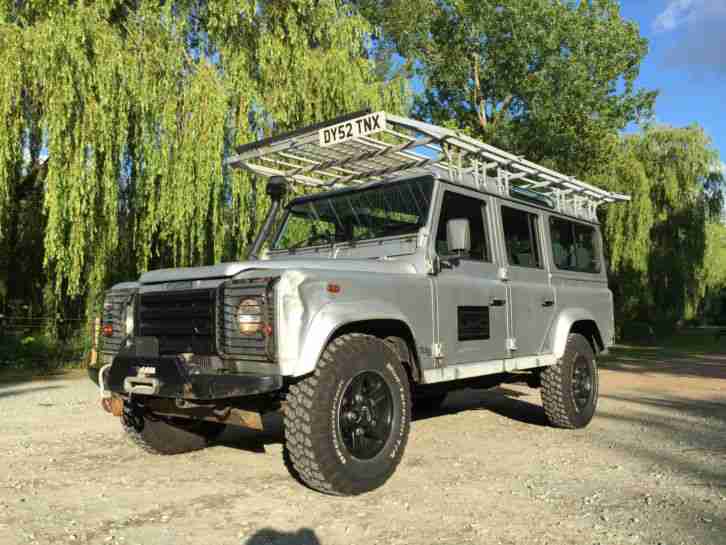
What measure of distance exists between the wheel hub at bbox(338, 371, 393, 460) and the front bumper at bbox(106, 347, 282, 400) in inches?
25.8

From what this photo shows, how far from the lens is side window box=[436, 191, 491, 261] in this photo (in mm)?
5219

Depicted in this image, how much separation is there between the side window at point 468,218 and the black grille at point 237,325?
1780 mm

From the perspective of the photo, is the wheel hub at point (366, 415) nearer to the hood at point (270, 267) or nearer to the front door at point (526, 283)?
the hood at point (270, 267)

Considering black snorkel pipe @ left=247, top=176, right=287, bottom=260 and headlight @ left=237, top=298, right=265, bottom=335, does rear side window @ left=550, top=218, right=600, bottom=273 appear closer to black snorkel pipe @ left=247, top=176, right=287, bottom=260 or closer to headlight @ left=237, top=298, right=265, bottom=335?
black snorkel pipe @ left=247, top=176, right=287, bottom=260

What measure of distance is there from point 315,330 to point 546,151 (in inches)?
802

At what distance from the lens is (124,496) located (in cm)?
421

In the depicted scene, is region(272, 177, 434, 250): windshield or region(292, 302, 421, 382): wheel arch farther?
region(272, 177, 434, 250): windshield

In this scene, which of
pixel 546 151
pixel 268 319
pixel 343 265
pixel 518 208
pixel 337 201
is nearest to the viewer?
pixel 268 319

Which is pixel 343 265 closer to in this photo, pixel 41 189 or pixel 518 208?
pixel 518 208

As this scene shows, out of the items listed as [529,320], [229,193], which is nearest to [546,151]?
[229,193]

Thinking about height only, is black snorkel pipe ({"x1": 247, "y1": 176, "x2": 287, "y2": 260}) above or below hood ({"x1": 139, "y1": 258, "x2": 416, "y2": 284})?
above

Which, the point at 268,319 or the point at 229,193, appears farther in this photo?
the point at 229,193

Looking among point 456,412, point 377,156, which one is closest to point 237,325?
point 377,156

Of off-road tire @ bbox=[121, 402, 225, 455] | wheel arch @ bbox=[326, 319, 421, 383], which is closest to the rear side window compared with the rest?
wheel arch @ bbox=[326, 319, 421, 383]
